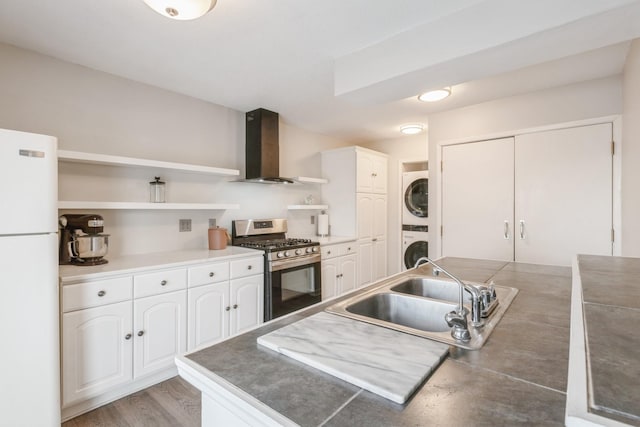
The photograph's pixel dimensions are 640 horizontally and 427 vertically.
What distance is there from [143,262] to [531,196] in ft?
11.4

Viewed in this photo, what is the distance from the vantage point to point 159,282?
6.95 ft

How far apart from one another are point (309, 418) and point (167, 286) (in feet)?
6.27

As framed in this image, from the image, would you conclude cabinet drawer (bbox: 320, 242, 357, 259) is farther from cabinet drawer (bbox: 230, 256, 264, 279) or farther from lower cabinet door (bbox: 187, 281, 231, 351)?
lower cabinet door (bbox: 187, 281, 231, 351)

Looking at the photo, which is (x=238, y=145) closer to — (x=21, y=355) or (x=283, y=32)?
(x=283, y=32)

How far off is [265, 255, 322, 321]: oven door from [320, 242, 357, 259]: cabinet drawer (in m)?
0.21

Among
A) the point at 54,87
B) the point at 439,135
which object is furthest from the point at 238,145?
the point at 439,135

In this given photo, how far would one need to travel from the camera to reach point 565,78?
257 centimetres

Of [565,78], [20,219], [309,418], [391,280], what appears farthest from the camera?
[565,78]

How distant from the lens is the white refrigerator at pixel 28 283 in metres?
1.46

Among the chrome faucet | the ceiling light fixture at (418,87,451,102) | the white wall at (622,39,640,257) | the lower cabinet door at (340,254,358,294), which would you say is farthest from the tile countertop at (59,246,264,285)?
the white wall at (622,39,640,257)

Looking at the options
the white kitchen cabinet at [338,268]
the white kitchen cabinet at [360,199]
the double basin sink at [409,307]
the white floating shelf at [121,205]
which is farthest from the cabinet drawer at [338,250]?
the double basin sink at [409,307]

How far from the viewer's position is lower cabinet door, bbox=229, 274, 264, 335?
2570 mm

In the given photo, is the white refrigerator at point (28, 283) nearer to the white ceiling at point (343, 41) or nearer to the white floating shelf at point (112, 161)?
the white floating shelf at point (112, 161)

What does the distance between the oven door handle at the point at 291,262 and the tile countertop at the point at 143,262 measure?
17 centimetres
